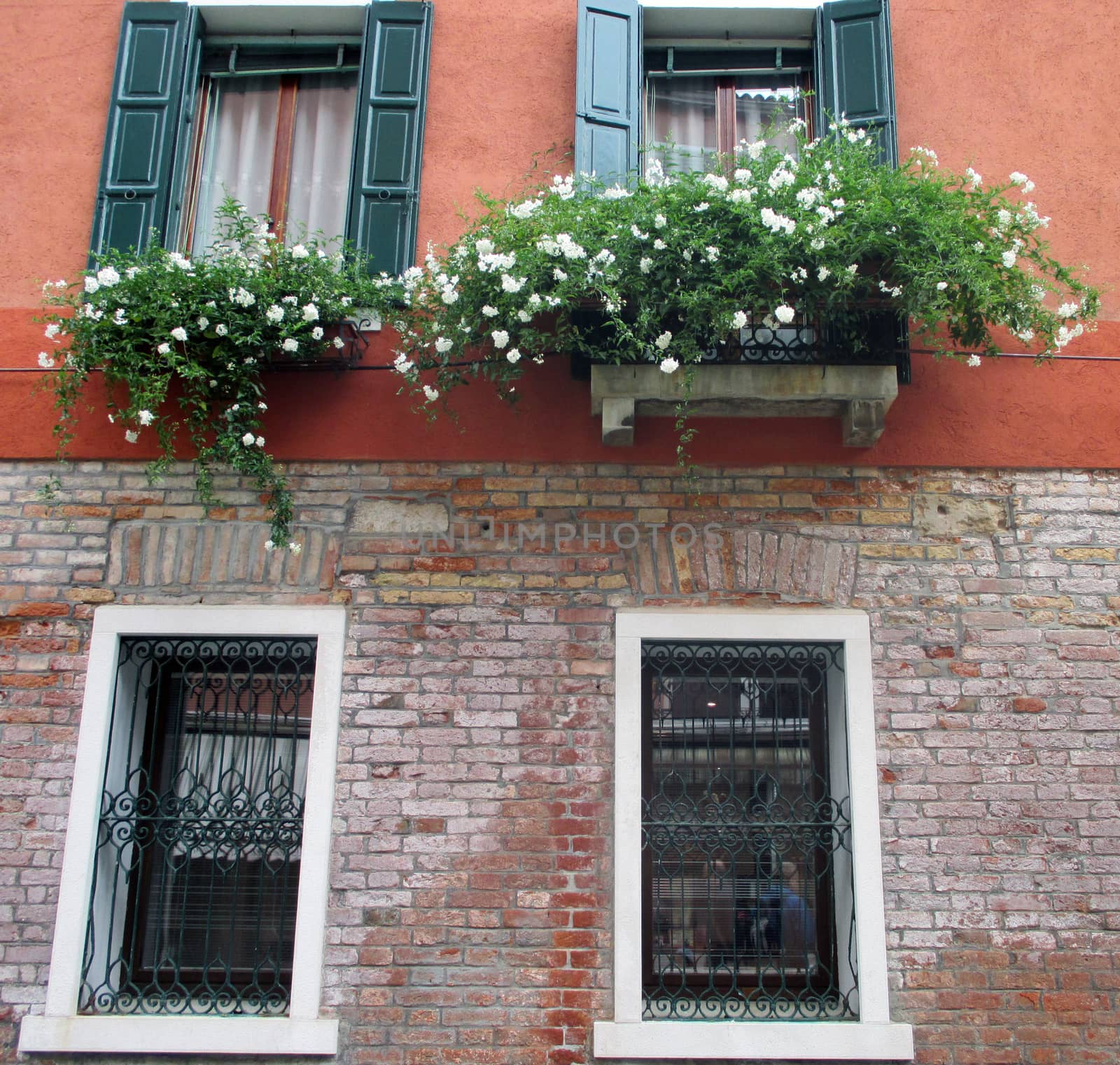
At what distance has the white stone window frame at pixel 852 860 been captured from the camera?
12.6 ft

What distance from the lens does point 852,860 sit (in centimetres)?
408

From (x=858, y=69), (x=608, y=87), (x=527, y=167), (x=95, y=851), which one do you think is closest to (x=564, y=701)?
(x=95, y=851)

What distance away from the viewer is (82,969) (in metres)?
4.03

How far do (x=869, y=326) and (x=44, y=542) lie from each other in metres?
3.55

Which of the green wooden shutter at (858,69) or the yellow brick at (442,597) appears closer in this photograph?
the yellow brick at (442,597)

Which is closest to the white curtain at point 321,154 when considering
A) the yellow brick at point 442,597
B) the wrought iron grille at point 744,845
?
the yellow brick at point 442,597

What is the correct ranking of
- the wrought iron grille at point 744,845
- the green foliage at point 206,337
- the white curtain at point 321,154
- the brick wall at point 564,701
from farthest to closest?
the white curtain at point 321,154, the green foliage at point 206,337, the wrought iron grille at point 744,845, the brick wall at point 564,701

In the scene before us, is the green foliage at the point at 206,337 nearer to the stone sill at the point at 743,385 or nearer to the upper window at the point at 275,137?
the upper window at the point at 275,137

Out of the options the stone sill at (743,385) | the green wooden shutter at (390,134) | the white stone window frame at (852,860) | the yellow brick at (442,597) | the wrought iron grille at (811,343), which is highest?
the green wooden shutter at (390,134)

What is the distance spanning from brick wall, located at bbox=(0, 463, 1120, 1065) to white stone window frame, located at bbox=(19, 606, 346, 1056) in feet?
0.25

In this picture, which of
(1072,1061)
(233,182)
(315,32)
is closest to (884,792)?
(1072,1061)

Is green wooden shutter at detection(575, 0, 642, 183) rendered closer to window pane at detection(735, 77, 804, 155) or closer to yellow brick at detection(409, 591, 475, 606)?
window pane at detection(735, 77, 804, 155)

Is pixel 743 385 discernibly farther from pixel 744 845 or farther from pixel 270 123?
pixel 270 123

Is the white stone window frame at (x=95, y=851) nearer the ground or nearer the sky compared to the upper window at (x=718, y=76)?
nearer the ground
